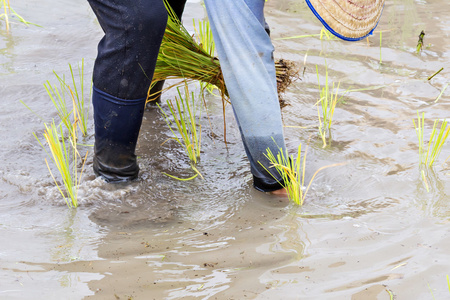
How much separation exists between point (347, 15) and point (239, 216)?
0.86 m

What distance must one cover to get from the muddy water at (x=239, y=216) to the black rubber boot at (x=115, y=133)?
73 millimetres

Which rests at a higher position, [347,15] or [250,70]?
[347,15]

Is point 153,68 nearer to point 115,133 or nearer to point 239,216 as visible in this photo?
point 115,133

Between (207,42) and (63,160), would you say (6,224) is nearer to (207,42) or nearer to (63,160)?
(63,160)

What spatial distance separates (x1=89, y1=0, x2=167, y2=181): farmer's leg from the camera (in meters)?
1.85

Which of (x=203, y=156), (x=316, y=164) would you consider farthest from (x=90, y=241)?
(x=316, y=164)

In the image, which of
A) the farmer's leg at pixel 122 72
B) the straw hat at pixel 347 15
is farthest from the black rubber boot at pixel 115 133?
the straw hat at pixel 347 15

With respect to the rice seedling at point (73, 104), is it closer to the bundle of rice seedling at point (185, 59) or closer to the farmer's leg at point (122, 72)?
the farmer's leg at point (122, 72)

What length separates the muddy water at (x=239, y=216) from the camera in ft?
4.94

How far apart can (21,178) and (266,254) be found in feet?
3.72

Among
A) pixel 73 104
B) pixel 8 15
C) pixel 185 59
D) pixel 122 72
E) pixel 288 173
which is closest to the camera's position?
pixel 122 72

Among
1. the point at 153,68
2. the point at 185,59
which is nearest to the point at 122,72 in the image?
the point at 153,68

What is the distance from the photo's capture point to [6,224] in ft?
6.07

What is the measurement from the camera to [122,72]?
6.33 feet
